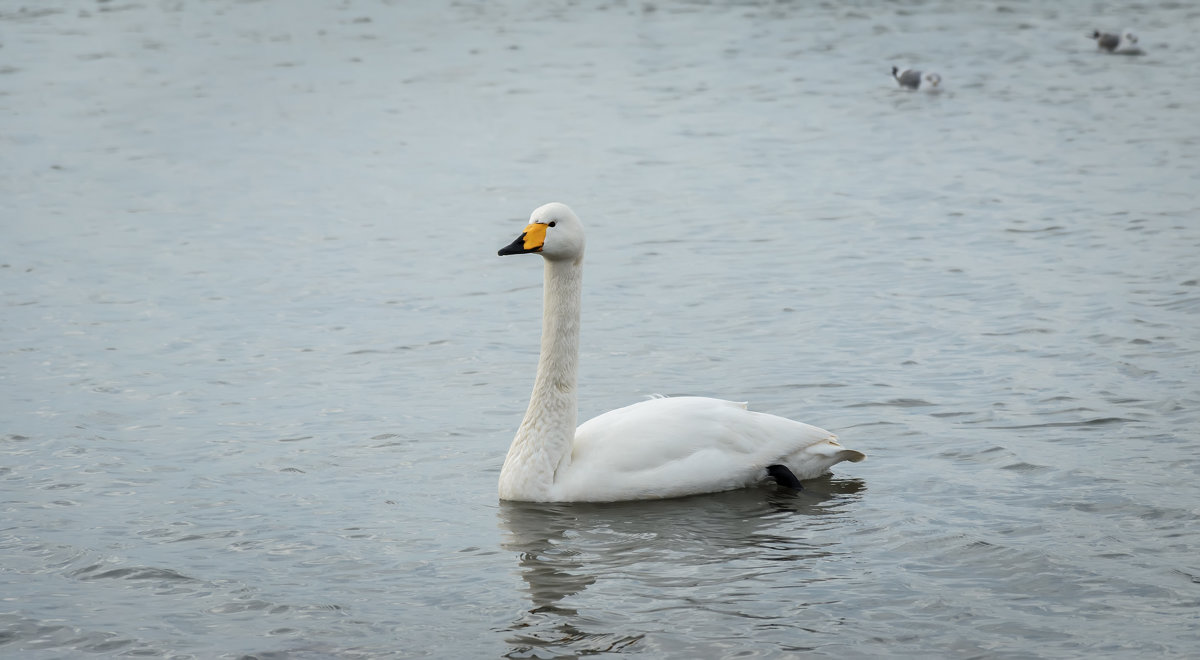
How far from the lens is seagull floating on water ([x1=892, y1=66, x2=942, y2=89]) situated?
22609 millimetres

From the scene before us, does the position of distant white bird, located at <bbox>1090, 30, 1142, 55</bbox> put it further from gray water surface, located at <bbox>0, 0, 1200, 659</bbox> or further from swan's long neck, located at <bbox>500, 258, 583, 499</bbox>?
swan's long neck, located at <bbox>500, 258, 583, 499</bbox>

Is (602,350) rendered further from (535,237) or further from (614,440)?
(535,237)

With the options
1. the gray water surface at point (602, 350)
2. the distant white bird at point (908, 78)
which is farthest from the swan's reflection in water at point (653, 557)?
the distant white bird at point (908, 78)

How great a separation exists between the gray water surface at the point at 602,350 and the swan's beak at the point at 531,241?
143 cm

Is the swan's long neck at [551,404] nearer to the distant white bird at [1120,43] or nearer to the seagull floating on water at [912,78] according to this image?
the seagull floating on water at [912,78]

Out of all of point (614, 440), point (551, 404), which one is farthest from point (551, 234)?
point (614, 440)

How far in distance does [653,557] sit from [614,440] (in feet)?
3.21

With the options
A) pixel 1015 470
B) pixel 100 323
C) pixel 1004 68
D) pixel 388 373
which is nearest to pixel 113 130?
pixel 100 323

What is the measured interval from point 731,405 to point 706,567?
1.48 meters

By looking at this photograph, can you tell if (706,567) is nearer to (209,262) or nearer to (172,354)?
(172,354)

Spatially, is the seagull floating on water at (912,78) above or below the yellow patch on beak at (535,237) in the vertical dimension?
below

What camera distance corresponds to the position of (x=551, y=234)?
8578 millimetres

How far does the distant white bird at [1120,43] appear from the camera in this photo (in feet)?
81.3

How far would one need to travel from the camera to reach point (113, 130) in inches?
827
